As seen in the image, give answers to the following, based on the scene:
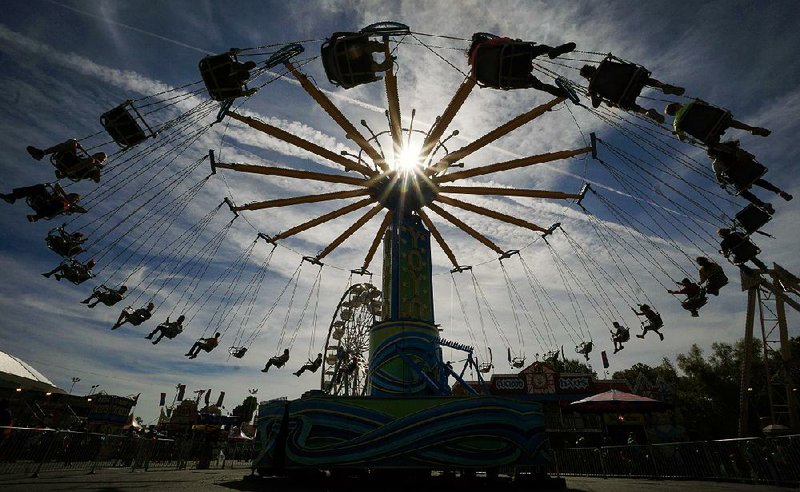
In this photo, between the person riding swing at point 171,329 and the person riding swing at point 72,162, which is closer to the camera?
the person riding swing at point 72,162

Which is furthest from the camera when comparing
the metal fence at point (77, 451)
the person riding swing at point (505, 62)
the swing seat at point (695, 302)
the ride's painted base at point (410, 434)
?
the swing seat at point (695, 302)

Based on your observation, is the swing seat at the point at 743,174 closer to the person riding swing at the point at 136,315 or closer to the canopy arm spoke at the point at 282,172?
the canopy arm spoke at the point at 282,172

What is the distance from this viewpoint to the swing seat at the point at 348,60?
9.84m

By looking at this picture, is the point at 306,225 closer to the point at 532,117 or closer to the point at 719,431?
the point at 532,117

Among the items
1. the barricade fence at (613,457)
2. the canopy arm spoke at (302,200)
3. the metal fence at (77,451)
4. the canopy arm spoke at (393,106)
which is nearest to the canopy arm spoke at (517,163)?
the canopy arm spoke at (393,106)

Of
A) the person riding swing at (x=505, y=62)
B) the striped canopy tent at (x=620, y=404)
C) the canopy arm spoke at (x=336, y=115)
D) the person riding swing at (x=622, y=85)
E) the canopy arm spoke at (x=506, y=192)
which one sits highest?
the canopy arm spoke at (x=336, y=115)

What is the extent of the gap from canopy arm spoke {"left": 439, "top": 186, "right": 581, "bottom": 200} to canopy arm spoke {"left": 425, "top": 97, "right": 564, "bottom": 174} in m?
1.18

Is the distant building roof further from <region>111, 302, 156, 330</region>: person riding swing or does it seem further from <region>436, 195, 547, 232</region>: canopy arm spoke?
<region>436, 195, 547, 232</region>: canopy arm spoke

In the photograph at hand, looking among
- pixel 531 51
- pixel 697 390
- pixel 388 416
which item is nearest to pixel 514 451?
→ pixel 388 416

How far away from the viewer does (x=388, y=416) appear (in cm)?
1067

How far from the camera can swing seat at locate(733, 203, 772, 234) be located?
33.7 ft

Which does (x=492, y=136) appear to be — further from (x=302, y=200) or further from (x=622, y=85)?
(x=302, y=200)

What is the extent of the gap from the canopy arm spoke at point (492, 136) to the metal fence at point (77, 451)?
15458 millimetres

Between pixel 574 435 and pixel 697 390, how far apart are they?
21.2 m
